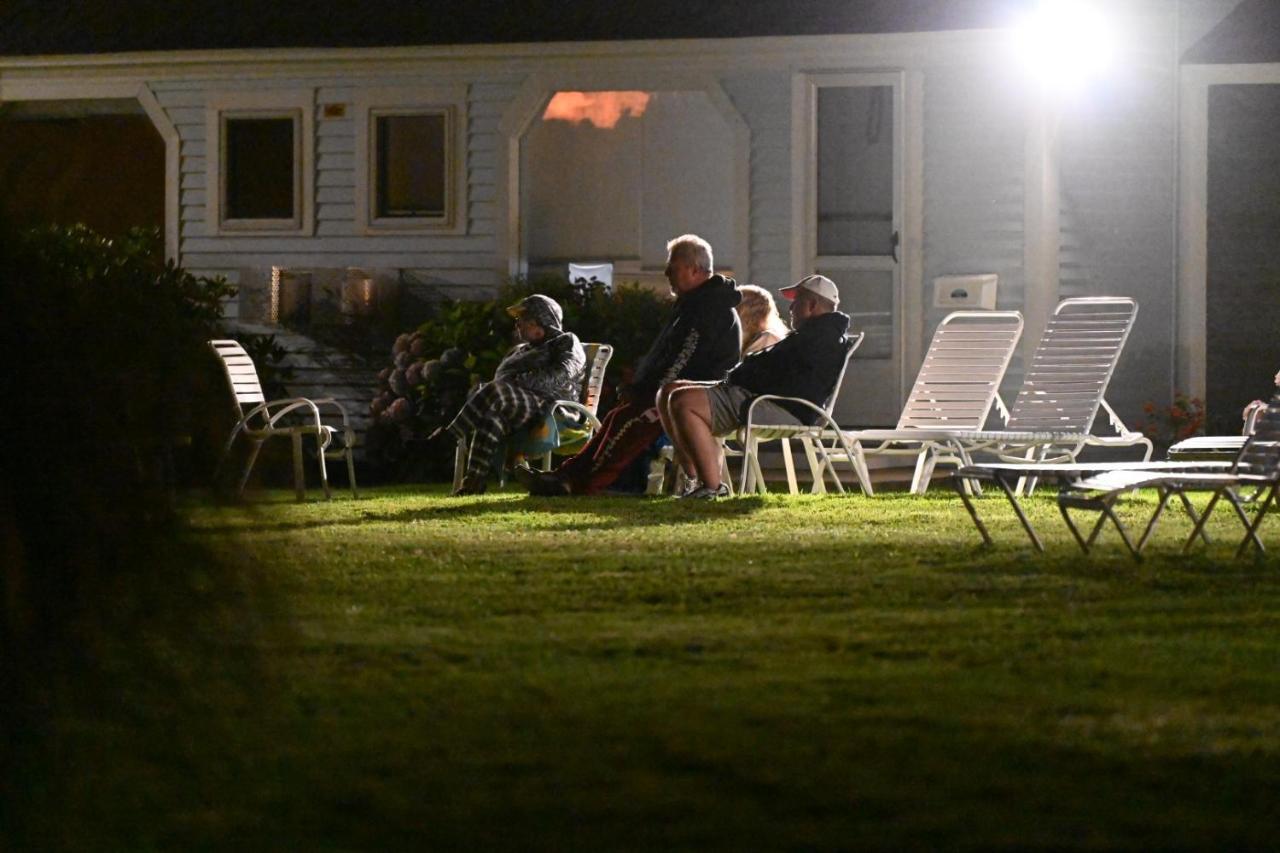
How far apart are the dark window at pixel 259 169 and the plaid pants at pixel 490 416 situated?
5.41 metres

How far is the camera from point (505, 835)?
319 cm

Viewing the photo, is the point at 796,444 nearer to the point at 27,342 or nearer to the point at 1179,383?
the point at 1179,383

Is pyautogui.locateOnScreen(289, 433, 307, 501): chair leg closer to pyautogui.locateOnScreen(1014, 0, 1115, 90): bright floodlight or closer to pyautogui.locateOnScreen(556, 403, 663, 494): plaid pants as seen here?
pyautogui.locateOnScreen(556, 403, 663, 494): plaid pants

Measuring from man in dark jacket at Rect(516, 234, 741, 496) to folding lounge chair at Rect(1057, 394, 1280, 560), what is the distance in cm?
295

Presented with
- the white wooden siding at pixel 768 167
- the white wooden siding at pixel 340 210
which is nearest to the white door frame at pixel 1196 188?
the white wooden siding at pixel 768 167

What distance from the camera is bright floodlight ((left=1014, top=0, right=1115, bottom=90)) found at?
14.1 m

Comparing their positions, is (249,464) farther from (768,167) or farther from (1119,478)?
(768,167)

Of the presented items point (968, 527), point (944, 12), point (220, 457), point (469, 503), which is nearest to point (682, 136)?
point (944, 12)

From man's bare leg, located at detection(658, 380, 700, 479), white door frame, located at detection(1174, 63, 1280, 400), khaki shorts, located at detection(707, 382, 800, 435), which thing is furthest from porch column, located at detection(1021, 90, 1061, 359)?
man's bare leg, located at detection(658, 380, 700, 479)

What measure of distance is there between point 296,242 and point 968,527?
863cm

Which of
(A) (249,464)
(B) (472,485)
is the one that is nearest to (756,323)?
(B) (472,485)

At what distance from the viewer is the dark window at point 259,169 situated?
1597 centimetres

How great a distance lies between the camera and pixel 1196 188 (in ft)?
46.3

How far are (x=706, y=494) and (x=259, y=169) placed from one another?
7509 mm
